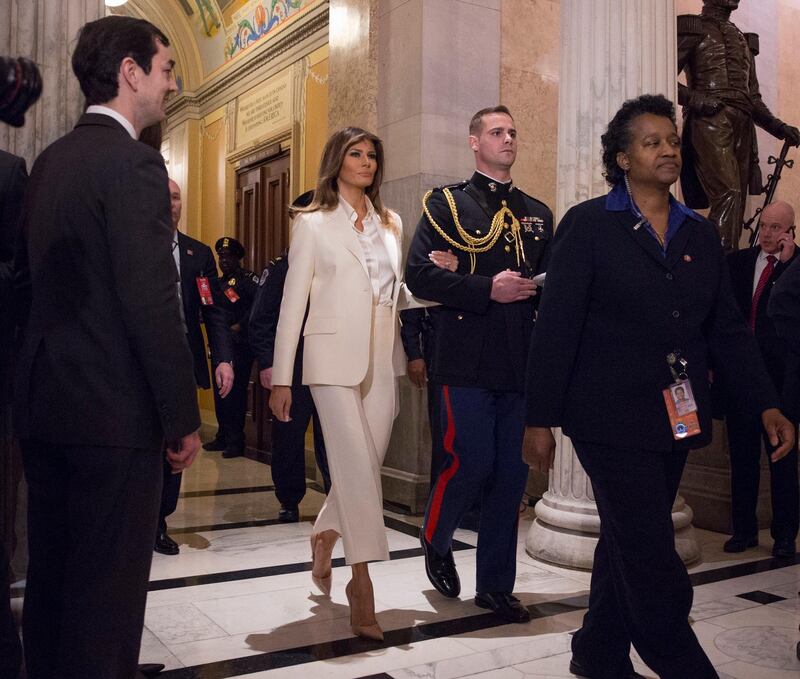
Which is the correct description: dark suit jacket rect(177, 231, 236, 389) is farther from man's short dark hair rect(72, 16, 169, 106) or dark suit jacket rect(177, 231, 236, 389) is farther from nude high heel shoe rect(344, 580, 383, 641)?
man's short dark hair rect(72, 16, 169, 106)

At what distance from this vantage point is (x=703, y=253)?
228 centimetres

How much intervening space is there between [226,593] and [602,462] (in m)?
1.94

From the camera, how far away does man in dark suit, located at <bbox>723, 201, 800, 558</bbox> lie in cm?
434

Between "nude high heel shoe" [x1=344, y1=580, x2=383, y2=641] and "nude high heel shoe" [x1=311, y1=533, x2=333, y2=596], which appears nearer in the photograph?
"nude high heel shoe" [x1=344, y1=580, x2=383, y2=641]

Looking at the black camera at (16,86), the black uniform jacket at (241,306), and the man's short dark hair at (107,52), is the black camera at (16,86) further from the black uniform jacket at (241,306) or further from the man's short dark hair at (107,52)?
the black uniform jacket at (241,306)

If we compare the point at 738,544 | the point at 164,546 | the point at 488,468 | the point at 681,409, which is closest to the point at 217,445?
the point at 164,546

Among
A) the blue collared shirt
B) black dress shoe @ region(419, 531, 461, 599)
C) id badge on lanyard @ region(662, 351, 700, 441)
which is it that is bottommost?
black dress shoe @ region(419, 531, 461, 599)

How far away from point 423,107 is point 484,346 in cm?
252

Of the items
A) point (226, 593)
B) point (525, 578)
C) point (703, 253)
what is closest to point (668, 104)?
point (703, 253)

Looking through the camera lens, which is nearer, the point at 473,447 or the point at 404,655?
the point at 404,655

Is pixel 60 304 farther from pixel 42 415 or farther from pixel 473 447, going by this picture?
pixel 473 447

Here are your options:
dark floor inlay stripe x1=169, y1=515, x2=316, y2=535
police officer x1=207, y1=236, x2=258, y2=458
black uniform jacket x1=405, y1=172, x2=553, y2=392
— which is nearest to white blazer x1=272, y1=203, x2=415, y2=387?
black uniform jacket x1=405, y1=172, x2=553, y2=392

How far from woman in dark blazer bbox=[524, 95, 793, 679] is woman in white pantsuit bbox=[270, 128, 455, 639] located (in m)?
0.79

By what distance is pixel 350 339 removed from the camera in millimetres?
2986
